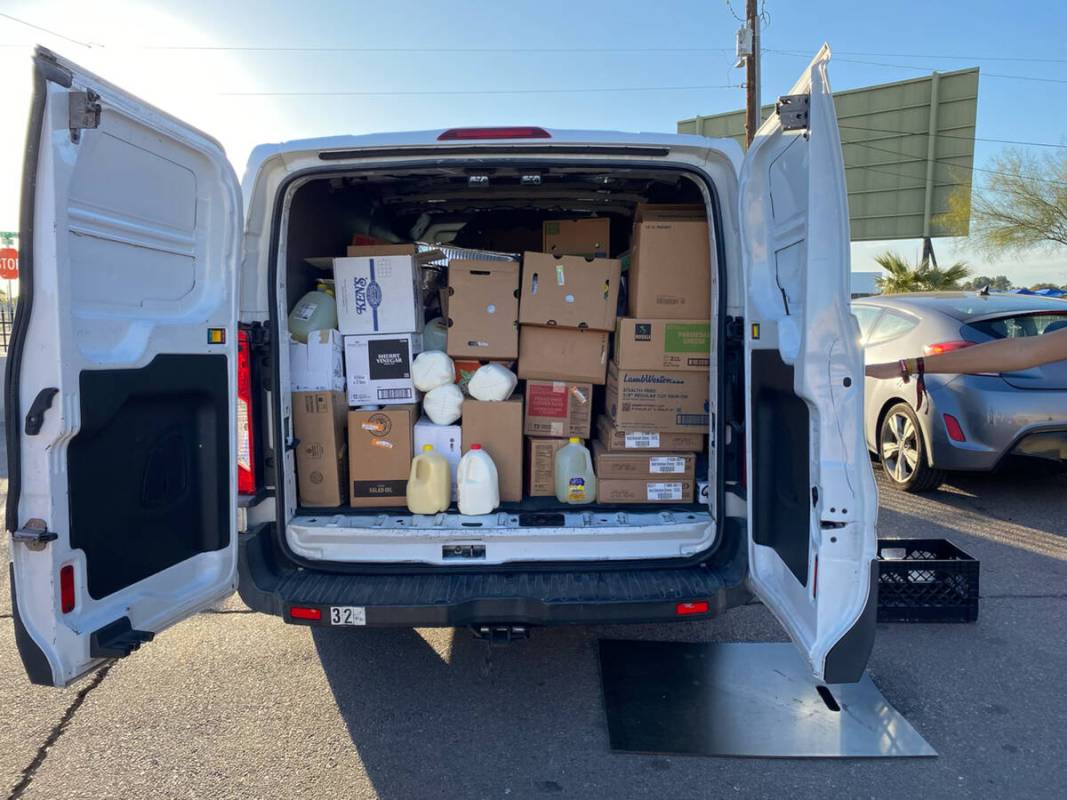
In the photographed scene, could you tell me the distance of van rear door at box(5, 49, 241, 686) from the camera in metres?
1.84

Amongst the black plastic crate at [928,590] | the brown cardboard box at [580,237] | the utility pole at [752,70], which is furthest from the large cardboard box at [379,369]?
the utility pole at [752,70]

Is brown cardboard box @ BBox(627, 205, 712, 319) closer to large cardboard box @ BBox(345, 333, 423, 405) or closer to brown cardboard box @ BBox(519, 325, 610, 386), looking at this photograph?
brown cardboard box @ BBox(519, 325, 610, 386)

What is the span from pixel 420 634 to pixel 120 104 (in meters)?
2.47

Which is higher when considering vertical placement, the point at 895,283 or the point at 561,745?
the point at 895,283

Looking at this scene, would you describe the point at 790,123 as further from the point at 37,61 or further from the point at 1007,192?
the point at 1007,192

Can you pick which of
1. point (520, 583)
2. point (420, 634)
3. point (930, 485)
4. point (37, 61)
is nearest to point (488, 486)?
→ point (520, 583)

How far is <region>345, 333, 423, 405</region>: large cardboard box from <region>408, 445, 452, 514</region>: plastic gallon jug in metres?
0.36

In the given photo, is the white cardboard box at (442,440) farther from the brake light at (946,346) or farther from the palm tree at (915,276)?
the palm tree at (915,276)

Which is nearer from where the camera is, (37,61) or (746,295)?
(37,61)

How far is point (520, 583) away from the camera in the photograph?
8.49ft

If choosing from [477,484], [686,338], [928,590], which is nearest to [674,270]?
[686,338]

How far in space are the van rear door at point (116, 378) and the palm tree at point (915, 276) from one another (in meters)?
18.6

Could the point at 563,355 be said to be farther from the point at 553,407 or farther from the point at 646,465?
the point at 646,465

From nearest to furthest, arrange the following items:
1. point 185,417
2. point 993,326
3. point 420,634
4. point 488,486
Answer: point 185,417, point 488,486, point 420,634, point 993,326
